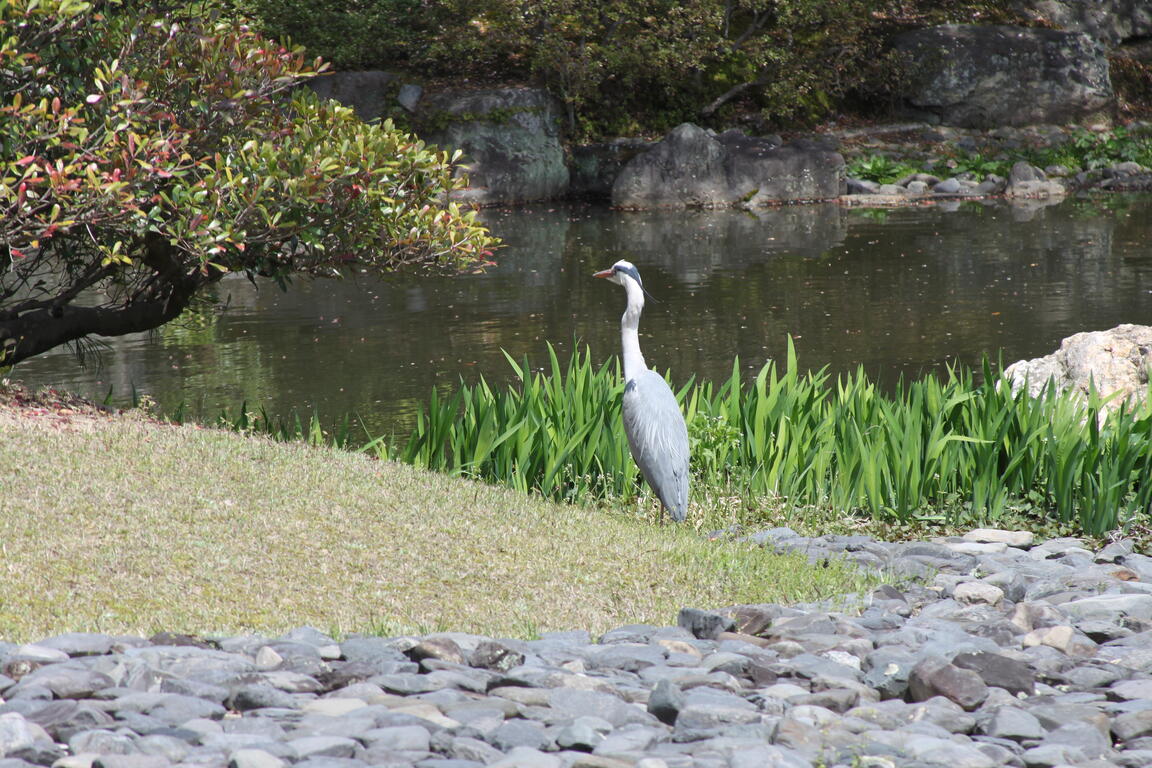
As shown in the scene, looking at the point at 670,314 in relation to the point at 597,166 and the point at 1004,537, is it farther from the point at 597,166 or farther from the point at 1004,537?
the point at 597,166

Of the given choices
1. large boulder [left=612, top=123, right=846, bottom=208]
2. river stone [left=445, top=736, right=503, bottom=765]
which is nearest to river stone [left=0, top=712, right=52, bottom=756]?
river stone [left=445, top=736, right=503, bottom=765]

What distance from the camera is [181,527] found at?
16.4 feet

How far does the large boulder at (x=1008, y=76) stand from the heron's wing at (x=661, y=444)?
2454cm

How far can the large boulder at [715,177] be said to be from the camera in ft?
79.8

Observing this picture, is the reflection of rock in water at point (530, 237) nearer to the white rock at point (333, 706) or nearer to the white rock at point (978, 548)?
the white rock at point (978, 548)

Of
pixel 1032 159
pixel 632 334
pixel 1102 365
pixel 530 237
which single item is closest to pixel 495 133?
pixel 530 237

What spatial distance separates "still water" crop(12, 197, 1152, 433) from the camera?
1064 centimetres

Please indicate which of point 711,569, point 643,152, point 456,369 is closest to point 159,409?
point 456,369

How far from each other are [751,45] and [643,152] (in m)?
4.22

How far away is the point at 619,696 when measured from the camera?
3697 millimetres

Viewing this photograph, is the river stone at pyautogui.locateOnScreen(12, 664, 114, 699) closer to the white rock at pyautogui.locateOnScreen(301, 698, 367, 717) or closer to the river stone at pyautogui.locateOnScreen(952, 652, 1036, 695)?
the white rock at pyautogui.locateOnScreen(301, 698, 367, 717)

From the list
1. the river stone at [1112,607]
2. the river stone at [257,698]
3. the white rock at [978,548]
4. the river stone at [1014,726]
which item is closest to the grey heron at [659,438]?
the white rock at [978,548]

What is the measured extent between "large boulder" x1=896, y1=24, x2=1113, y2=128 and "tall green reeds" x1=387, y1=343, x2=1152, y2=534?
909 inches

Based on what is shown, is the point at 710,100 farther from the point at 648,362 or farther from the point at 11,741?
the point at 11,741
